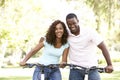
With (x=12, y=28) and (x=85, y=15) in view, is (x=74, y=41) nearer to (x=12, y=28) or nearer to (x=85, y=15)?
(x=12, y=28)

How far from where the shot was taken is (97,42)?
575cm

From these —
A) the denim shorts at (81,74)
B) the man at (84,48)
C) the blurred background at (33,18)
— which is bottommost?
the denim shorts at (81,74)

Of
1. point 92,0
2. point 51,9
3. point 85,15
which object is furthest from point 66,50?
point 51,9

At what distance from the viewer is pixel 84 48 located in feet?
19.2

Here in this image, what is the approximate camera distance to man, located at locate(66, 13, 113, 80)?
576cm

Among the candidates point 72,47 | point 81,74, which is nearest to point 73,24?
point 72,47

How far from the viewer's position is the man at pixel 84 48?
5.76 m

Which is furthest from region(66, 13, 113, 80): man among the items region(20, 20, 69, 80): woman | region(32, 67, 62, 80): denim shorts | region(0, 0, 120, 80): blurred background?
region(0, 0, 120, 80): blurred background

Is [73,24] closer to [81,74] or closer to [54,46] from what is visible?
[54,46]

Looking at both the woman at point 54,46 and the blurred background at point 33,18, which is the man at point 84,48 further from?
the blurred background at point 33,18

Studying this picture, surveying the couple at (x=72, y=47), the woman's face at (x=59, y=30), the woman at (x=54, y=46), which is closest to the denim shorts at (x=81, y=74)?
the couple at (x=72, y=47)

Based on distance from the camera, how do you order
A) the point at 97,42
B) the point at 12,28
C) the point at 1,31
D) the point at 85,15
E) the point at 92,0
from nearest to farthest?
the point at 97,42 → the point at 92,0 → the point at 1,31 → the point at 12,28 → the point at 85,15

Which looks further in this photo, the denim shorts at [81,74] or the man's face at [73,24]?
the denim shorts at [81,74]

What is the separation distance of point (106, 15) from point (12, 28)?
9.16 metres
